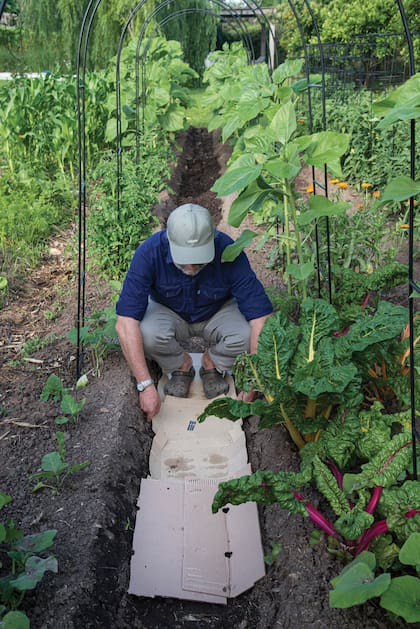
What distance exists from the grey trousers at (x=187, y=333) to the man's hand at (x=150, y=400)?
0.98 feet

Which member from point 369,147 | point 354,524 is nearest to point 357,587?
point 354,524

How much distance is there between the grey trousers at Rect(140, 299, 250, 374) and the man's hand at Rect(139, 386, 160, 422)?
30 centimetres

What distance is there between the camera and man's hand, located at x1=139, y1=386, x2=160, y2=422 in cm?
354

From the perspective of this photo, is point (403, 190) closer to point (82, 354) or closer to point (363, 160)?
point (82, 354)

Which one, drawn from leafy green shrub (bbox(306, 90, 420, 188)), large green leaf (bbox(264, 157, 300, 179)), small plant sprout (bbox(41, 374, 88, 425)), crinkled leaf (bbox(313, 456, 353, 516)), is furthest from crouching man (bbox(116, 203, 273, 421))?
leafy green shrub (bbox(306, 90, 420, 188))

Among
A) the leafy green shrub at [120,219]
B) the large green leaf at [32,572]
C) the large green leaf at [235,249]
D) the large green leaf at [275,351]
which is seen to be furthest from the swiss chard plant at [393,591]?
the leafy green shrub at [120,219]

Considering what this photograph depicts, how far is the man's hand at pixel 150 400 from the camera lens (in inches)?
140

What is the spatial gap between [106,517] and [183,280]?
1.43m

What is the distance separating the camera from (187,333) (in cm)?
398

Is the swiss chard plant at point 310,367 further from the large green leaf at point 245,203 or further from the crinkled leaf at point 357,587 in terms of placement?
the crinkled leaf at point 357,587

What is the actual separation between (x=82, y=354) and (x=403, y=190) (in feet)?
7.61

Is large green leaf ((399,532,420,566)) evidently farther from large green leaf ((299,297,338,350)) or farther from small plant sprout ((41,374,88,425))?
small plant sprout ((41,374,88,425))

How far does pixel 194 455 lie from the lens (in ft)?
11.2

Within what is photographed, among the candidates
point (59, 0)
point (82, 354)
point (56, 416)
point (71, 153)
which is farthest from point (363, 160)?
point (59, 0)
